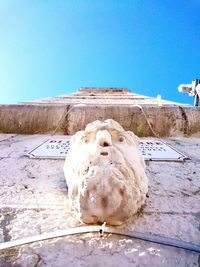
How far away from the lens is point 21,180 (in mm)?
1346

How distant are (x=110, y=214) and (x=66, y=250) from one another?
150mm

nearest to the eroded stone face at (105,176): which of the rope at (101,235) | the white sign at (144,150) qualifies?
the rope at (101,235)

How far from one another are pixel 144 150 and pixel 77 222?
894 millimetres

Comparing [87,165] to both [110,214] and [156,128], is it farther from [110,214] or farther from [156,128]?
[156,128]

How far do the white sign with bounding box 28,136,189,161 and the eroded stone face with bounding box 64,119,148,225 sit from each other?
566 millimetres

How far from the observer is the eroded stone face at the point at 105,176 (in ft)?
2.82

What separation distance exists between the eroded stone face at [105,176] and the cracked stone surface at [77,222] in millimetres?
66

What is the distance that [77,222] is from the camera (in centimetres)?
96

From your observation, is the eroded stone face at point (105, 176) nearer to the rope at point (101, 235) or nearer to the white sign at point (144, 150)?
the rope at point (101, 235)

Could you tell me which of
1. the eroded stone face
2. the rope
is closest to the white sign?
the eroded stone face

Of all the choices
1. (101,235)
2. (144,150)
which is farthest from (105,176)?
(144,150)

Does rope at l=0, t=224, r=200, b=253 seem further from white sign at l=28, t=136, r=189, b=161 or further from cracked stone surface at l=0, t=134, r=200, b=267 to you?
white sign at l=28, t=136, r=189, b=161

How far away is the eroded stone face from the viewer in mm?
860

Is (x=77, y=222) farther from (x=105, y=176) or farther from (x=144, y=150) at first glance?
(x=144, y=150)
